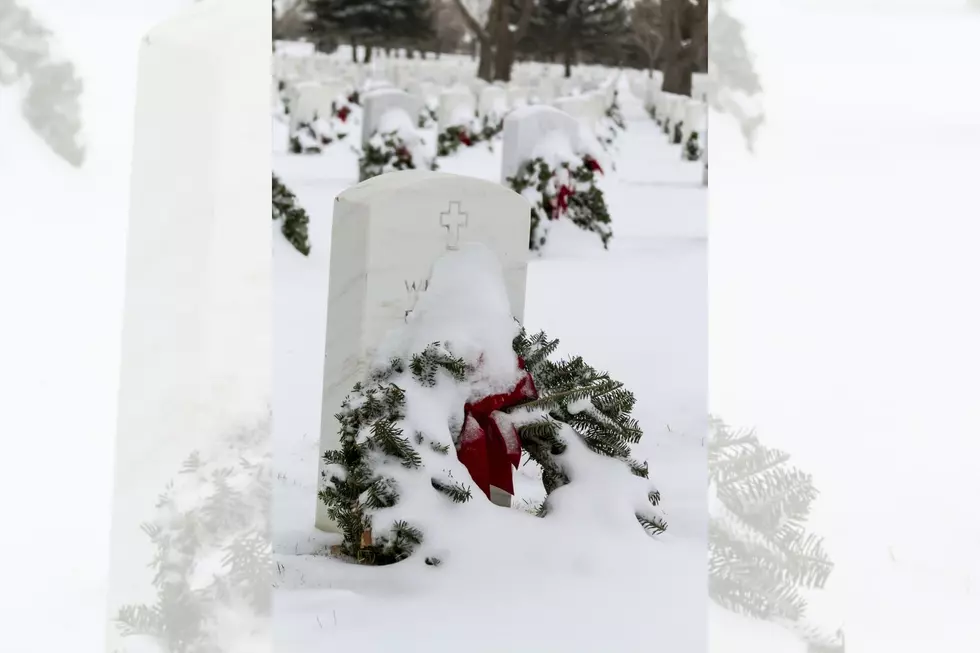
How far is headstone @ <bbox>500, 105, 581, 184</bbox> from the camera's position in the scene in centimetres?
475

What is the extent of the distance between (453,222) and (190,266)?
0.83m

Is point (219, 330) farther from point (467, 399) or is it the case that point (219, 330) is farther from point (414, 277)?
point (467, 399)

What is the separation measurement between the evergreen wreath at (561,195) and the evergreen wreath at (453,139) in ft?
5.06

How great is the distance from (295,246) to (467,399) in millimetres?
2831

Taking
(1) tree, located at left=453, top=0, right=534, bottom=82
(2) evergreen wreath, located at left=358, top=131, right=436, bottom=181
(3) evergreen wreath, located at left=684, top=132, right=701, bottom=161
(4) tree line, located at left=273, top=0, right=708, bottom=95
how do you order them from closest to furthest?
(2) evergreen wreath, located at left=358, top=131, right=436, bottom=181, (3) evergreen wreath, located at left=684, top=132, right=701, bottom=161, (4) tree line, located at left=273, top=0, right=708, bottom=95, (1) tree, located at left=453, top=0, right=534, bottom=82

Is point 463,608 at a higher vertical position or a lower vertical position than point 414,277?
lower

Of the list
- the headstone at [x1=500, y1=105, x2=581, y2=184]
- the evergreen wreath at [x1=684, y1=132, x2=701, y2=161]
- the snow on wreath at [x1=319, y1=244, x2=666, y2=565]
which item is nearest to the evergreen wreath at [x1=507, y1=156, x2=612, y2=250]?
the headstone at [x1=500, y1=105, x2=581, y2=184]

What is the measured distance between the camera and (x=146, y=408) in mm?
2164

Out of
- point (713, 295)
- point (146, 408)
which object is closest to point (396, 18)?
point (713, 295)

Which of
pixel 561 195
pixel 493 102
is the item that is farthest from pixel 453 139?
pixel 561 195

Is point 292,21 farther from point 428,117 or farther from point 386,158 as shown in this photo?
point 386,158

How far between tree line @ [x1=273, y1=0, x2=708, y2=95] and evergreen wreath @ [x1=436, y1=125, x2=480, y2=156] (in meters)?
1.87

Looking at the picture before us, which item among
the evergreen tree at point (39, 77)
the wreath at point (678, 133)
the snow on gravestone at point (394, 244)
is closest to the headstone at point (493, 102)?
the wreath at point (678, 133)

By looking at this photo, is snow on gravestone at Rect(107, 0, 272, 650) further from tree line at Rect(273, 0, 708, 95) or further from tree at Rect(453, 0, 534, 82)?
tree at Rect(453, 0, 534, 82)
